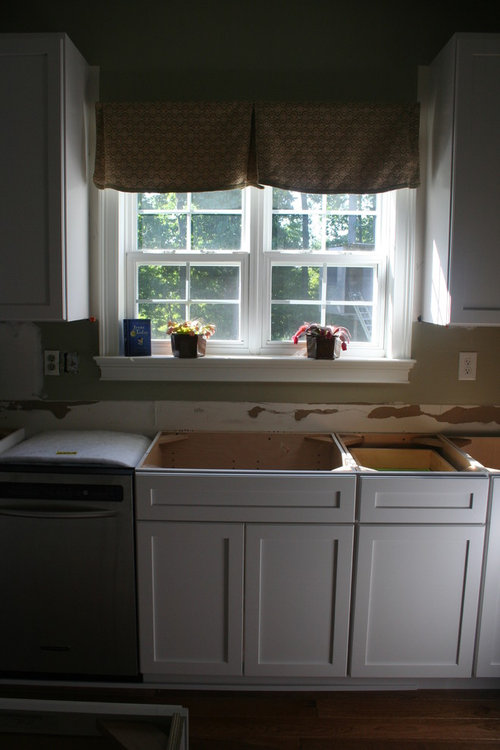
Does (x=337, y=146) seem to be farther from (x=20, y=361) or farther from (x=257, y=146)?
(x=20, y=361)

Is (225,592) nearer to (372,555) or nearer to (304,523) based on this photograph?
(304,523)

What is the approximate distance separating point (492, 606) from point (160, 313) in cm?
180

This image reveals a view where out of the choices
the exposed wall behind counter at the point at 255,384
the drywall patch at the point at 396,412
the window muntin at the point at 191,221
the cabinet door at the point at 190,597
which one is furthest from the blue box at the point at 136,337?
the drywall patch at the point at 396,412

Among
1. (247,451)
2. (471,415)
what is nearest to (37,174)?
(247,451)

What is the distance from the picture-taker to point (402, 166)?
2418 millimetres

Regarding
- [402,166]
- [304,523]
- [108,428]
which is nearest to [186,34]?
[402,166]

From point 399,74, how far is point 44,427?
84.6 inches

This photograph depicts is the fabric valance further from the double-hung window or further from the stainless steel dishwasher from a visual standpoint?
the stainless steel dishwasher

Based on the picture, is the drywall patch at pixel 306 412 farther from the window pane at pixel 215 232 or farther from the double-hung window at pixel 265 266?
the window pane at pixel 215 232

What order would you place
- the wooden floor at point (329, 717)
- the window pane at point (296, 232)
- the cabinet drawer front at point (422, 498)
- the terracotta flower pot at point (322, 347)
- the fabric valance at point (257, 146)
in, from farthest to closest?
the window pane at point (296, 232)
the terracotta flower pot at point (322, 347)
the fabric valance at point (257, 146)
the cabinet drawer front at point (422, 498)
the wooden floor at point (329, 717)

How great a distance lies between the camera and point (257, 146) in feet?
7.89

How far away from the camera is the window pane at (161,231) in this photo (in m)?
2.64

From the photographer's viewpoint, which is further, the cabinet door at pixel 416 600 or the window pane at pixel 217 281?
the window pane at pixel 217 281

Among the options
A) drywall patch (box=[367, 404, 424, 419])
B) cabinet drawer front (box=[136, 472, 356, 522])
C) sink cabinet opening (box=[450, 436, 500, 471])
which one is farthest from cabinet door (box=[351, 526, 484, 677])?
drywall patch (box=[367, 404, 424, 419])
